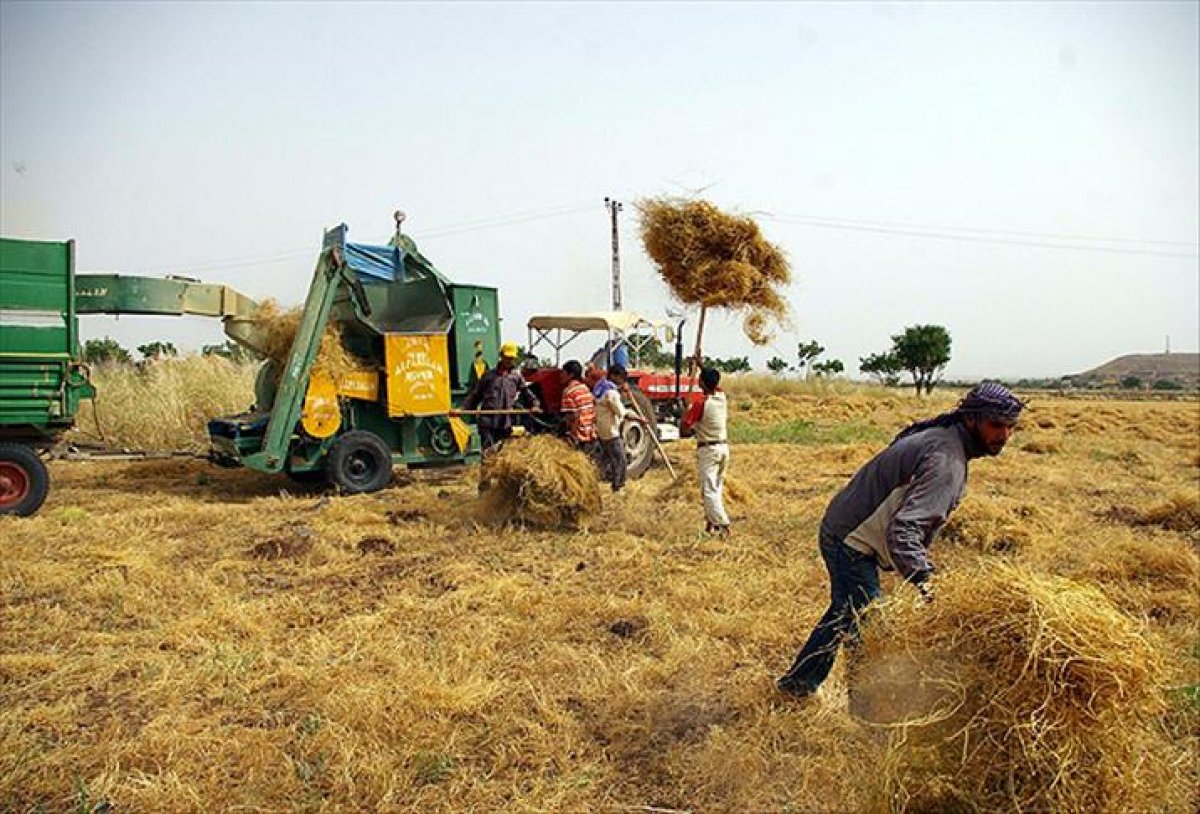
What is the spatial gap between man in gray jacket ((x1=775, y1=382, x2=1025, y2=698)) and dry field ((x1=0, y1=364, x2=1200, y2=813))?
0.89 feet

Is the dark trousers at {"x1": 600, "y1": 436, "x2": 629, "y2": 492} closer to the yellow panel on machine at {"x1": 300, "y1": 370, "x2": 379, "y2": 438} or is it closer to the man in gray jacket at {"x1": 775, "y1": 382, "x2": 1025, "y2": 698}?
the yellow panel on machine at {"x1": 300, "y1": 370, "x2": 379, "y2": 438}

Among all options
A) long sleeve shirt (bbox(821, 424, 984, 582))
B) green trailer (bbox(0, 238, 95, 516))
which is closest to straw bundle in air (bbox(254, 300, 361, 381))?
green trailer (bbox(0, 238, 95, 516))

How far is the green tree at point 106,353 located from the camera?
52.8 feet

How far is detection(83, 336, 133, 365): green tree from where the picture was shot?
16.1 m

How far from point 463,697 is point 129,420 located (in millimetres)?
11215

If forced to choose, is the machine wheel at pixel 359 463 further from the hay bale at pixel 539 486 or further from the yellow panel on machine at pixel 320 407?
the hay bale at pixel 539 486

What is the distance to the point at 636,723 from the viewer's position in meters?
3.79

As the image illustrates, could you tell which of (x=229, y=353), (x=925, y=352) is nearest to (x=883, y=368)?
(x=925, y=352)

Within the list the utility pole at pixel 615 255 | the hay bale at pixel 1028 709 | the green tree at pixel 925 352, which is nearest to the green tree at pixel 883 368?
the green tree at pixel 925 352

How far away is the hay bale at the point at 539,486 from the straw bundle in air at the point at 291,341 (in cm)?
255

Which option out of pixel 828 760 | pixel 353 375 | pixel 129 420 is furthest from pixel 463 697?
pixel 129 420

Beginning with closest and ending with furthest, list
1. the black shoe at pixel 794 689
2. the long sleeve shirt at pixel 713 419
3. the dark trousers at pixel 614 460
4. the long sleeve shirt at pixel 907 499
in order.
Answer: the long sleeve shirt at pixel 907 499 < the black shoe at pixel 794 689 < the long sleeve shirt at pixel 713 419 < the dark trousers at pixel 614 460

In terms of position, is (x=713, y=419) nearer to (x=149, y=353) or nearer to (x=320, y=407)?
(x=320, y=407)

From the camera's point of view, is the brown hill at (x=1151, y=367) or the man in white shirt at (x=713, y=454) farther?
the brown hill at (x=1151, y=367)
